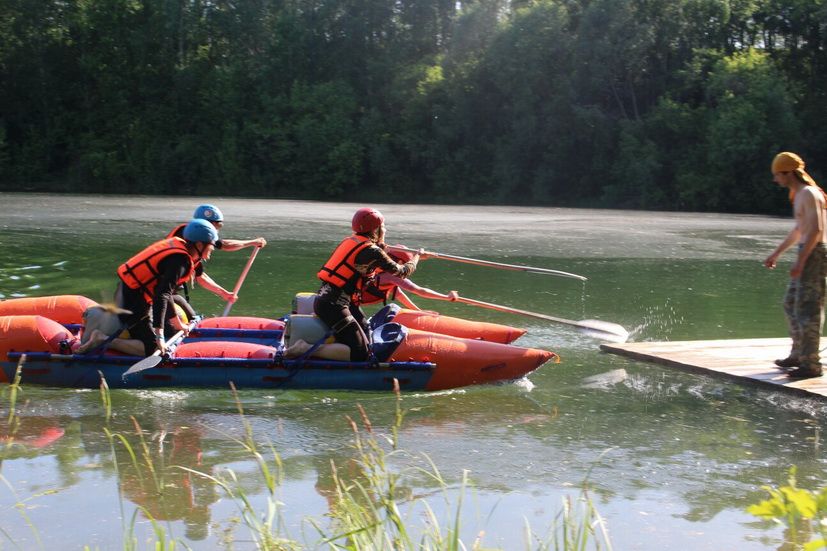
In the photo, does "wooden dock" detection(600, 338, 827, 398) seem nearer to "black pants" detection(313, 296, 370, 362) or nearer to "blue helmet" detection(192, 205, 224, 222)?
"black pants" detection(313, 296, 370, 362)

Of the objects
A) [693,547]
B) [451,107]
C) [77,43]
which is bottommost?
[693,547]

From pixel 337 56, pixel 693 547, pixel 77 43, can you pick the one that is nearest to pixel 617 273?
pixel 693 547

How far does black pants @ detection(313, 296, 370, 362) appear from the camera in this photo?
7465 millimetres

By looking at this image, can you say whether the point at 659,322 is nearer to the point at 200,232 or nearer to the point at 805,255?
the point at 805,255

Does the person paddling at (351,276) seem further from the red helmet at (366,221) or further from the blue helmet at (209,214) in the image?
the blue helmet at (209,214)

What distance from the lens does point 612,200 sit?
38.5 metres

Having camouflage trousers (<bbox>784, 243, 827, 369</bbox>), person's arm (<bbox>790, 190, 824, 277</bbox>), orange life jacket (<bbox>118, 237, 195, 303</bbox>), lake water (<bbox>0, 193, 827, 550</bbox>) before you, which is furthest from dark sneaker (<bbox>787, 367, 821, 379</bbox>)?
orange life jacket (<bbox>118, 237, 195, 303</bbox>)

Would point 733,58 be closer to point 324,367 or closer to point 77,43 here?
point 77,43

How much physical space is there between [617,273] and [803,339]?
26.7 feet

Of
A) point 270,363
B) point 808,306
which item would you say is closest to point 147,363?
point 270,363

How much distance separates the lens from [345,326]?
7.51 metres

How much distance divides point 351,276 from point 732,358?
3127 mm

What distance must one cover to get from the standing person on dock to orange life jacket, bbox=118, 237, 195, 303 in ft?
13.4

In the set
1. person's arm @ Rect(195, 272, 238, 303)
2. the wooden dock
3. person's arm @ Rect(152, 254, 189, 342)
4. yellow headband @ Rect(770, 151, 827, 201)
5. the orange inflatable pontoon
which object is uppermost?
yellow headband @ Rect(770, 151, 827, 201)
